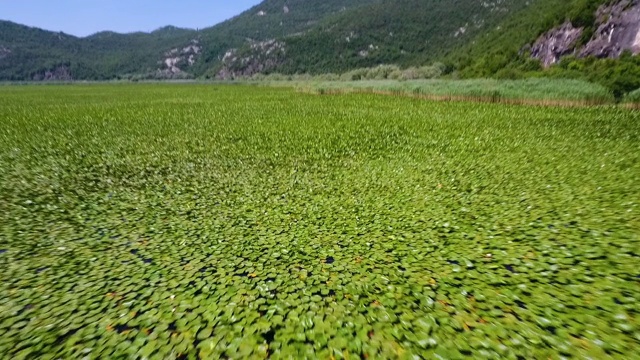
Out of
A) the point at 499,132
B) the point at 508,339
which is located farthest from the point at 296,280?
the point at 499,132

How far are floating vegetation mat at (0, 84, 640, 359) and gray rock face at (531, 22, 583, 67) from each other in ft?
276

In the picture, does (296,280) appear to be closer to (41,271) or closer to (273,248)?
(273,248)

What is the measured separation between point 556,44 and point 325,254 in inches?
4021

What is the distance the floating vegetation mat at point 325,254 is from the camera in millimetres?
4309

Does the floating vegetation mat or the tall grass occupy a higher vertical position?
the tall grass

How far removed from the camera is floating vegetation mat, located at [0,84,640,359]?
4.31 m

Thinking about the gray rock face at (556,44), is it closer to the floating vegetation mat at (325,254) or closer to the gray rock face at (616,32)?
the gray rock face at (616,32)

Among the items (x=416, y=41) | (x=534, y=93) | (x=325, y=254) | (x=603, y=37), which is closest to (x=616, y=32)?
(x=603, y=37)

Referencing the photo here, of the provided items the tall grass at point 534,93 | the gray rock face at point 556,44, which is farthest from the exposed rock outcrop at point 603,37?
the tall grass at point 534,93

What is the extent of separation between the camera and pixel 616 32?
216 feet

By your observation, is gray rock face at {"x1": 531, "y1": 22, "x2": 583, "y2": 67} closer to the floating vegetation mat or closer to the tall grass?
the tall grass

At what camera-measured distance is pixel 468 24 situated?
564 feet

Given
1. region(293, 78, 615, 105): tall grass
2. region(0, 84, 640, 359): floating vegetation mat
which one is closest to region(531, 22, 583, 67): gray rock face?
region(293, 78, 615, 105): tall grass

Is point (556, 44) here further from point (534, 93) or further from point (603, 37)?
point (534, 93)
